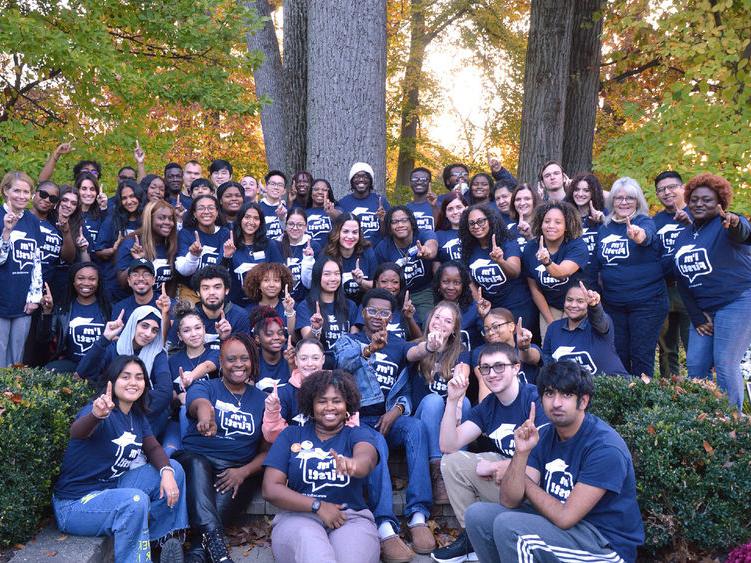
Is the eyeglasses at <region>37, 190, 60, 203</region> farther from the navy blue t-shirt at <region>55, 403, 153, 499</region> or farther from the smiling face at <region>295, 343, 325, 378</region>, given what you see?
the smiling face at <region>295, 343, 325, 378</region>

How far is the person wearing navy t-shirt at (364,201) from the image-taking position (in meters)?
8.25

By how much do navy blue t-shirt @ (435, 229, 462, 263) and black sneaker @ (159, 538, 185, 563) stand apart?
3719mm

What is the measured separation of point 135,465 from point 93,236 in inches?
125

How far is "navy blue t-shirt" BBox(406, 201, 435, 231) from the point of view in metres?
8.30

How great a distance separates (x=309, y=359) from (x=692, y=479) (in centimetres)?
263

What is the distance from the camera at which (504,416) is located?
5250 mm

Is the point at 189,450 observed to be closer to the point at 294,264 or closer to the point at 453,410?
the point at 453,410

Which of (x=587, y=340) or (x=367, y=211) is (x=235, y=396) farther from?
(x=367, y=211)

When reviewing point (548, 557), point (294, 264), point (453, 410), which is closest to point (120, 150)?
point (294, 264)

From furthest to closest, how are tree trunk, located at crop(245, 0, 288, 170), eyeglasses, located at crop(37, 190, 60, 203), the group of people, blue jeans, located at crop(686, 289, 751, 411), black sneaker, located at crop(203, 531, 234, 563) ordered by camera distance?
tree trunk, located at crop(245, 0, 288, 170) → eyeglasses, located at crop(37, 190, 60, 203) → blue jeans, located at crop(686, 289, 751, 411) → black sneaker, located at crop(203, 531, 234, 563) → the group of people

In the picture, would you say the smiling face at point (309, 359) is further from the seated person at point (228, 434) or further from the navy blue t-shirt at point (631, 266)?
the navy blue t-shirt at point (631, 266)

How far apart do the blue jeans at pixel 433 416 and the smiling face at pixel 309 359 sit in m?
0.90

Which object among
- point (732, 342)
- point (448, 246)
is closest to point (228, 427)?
point (448, 246)

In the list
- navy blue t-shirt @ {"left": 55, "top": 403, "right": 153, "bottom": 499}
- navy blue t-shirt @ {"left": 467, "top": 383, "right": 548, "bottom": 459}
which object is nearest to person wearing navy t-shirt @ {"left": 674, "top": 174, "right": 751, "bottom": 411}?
navy blue t-shirt @ {"left": 467, "top": 383, "right": 548, "bottom": 459}
